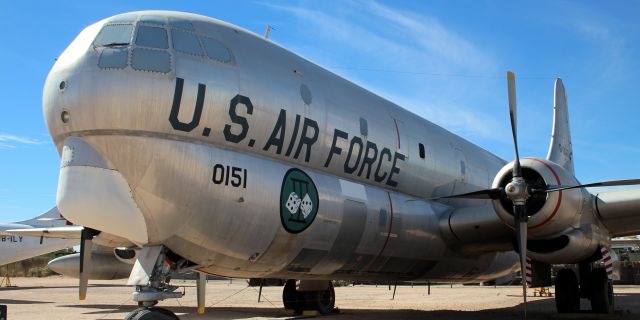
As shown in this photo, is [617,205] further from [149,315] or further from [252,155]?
[149,315]

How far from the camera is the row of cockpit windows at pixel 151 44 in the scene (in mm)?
7309

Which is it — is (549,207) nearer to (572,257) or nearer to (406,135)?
(572,257)

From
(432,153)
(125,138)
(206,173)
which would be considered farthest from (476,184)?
(125,138)

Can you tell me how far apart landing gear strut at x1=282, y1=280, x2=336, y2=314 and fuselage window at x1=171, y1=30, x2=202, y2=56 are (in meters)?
7.93

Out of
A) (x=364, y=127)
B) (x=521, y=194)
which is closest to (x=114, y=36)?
(x=364, y=127)

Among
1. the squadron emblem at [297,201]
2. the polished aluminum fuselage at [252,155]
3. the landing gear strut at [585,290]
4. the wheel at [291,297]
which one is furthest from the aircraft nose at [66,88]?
the landing gear strut at [585,290]

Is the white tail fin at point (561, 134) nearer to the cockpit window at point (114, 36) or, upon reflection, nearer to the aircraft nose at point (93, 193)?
Answer: the cockpit window at point (114, 36)

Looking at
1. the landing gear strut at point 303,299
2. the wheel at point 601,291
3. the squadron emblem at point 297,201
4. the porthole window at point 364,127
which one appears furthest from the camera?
the landing gear strut at point 303,299

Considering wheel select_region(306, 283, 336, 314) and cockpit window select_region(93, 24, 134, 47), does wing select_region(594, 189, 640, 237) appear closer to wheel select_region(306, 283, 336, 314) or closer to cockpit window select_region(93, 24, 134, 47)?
wheel select_region(306, 283, 336, 314)

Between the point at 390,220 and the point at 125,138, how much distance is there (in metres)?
5.22

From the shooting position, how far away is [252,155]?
821cm

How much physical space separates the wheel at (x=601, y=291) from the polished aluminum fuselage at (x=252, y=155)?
2506mm

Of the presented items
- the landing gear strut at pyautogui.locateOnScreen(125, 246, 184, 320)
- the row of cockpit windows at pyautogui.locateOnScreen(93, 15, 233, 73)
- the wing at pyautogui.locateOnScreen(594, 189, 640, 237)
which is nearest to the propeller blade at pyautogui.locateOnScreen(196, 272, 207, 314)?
the landing gear strut at pyautogui.locateOnScreen(125, 246, 184, 320)

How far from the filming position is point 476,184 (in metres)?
14.3
